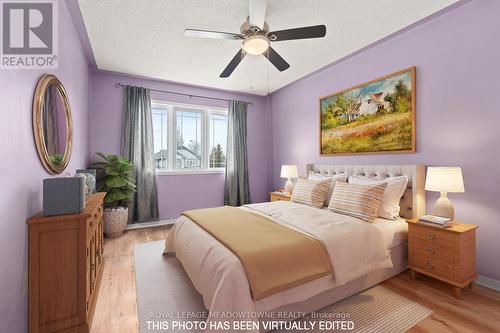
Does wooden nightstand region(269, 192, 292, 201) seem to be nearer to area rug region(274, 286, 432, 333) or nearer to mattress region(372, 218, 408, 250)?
mattress region(372, 218, 408, 250)

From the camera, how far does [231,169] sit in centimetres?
507

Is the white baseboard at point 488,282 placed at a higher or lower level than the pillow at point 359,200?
lower

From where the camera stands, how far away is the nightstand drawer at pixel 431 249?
2.12 m

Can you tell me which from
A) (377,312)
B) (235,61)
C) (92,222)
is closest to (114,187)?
(92,222)

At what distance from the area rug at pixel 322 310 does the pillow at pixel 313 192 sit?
3.95 feet

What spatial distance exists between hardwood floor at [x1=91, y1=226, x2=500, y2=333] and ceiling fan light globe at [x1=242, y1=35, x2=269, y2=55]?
265 cm

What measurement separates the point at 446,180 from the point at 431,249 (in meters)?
0.68

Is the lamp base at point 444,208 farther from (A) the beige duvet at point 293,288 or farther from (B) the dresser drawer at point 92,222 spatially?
(B) the dresser drawer at point 92,222

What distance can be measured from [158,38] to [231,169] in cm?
285

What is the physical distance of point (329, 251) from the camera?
1.83 metres

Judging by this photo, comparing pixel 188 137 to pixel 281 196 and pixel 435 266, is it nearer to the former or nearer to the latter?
pixel 281 196

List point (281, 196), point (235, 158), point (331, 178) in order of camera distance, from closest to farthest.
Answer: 1. point (331, 178)
2. point (281, 196)
3. point (235, 158)

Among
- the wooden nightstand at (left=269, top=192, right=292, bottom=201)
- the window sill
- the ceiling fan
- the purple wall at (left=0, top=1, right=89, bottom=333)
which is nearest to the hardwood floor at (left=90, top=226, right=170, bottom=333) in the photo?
the purple wall at (left=0, top=1, right=89, bottom=333)
